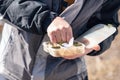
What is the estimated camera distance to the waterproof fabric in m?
1.48

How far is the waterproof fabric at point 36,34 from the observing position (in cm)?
148

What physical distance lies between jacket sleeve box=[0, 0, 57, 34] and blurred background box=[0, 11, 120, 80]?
98.5 inches

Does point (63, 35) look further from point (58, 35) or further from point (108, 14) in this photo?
point (108, 14)

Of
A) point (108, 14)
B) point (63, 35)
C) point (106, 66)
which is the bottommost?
point (106, 66)

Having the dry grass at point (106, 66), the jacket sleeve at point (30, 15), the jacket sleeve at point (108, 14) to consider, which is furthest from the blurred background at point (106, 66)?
the jacket sleeve at point (30, 15)

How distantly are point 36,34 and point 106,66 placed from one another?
2724 mm

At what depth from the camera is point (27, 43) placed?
5.17 feet

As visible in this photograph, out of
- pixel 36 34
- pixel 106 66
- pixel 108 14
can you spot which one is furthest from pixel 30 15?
pixel 106 66

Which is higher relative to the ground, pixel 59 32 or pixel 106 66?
pixel 59 32

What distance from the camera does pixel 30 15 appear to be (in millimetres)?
1473

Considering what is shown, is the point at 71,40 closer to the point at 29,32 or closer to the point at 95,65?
the point at 29,32

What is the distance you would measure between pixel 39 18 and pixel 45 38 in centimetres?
12

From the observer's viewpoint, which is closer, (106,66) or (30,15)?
(30,15)

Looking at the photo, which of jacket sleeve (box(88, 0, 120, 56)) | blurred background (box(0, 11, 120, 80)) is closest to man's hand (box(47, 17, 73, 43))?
jacket sleeve (box(88, 0, 120, 56))
